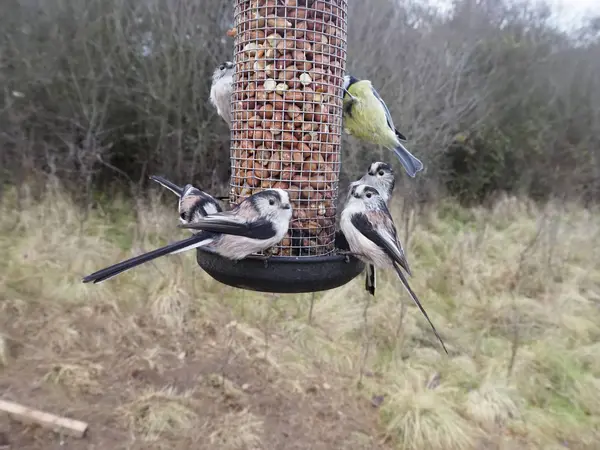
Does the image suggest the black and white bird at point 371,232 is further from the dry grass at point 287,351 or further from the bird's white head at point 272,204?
the dry grass at point 287,351

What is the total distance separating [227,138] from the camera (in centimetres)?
758

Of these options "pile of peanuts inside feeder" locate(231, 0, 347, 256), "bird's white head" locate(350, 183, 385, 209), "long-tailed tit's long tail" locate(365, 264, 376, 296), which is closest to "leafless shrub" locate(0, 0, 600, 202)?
"long-tailed tit's long tail" locate(365, 264, 376, 296)

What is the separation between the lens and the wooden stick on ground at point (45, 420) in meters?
3.55

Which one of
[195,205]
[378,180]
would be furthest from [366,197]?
[195,205]

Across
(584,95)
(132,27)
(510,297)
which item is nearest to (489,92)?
(584,95)

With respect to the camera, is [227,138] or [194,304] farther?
[227,138]

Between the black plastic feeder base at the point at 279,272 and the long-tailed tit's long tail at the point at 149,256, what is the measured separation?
0.35 feet

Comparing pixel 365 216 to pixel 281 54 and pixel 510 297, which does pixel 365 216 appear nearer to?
pixel 281 54

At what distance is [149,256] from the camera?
1.59 meters

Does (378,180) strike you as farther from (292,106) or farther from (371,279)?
(292,106)

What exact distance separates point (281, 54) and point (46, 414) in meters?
3.11

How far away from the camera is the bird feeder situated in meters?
2.05

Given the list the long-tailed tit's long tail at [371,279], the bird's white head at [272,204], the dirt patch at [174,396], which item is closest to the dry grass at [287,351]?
the dirt patch at [174,396]

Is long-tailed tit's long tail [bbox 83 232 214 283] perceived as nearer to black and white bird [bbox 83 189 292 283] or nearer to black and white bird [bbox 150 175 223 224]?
black and white bird [bbox 83 189 292 283]
